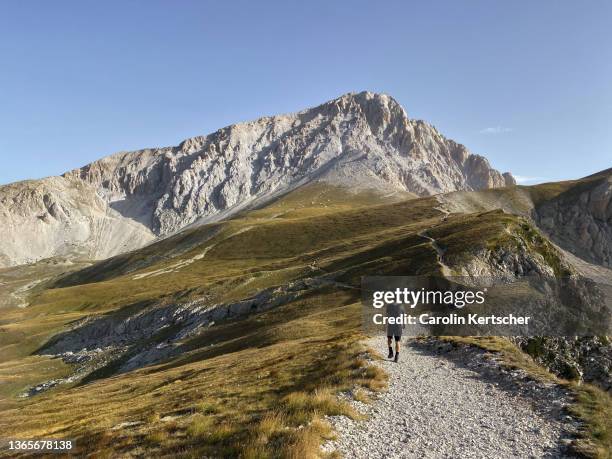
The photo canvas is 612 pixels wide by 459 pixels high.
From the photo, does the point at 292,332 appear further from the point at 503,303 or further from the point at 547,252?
the point at 547,252

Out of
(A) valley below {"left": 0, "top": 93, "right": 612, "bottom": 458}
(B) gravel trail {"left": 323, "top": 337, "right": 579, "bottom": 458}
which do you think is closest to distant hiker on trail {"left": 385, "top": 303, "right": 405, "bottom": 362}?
(A) valley below {"left": 0, "top": 93, "right": 612, "bottom": 458}

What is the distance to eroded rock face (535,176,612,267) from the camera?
155 meters

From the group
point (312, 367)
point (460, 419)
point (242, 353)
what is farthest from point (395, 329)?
point (242, 353)

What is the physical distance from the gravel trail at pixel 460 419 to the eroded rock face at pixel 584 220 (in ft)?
521

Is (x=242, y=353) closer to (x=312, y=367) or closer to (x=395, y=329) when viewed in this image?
(x=312, y=367)

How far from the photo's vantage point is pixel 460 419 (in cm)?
1666

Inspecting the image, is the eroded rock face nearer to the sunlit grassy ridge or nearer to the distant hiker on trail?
the sunlit grassy ridge

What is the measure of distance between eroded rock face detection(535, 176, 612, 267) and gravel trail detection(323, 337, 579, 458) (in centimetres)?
15880

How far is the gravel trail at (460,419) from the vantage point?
1387 centimetres

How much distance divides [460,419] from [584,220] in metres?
178

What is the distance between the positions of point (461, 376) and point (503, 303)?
25.6m

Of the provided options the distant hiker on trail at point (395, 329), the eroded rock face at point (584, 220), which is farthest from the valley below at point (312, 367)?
the distant hiker on trail at point (395, 329)

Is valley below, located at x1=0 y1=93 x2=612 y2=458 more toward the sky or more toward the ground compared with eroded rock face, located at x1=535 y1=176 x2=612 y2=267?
more toward the ground

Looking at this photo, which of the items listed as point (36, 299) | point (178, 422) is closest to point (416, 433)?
point (178, 422)
